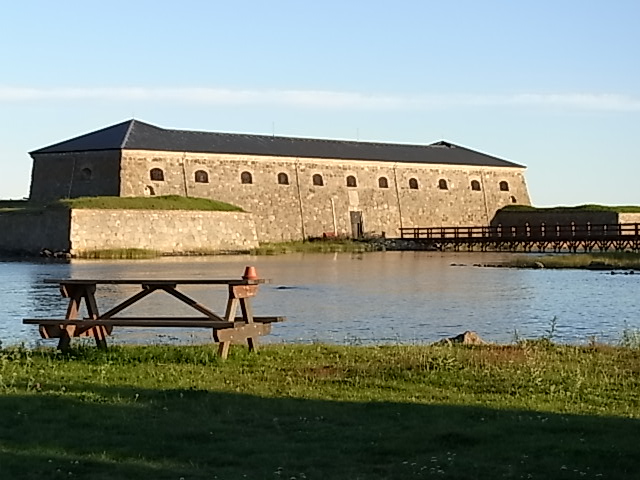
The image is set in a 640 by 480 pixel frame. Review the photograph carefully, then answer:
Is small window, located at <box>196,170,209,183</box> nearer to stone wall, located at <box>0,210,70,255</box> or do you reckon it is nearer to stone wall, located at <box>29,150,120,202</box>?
stone wall, located at <box>29,150,120,202</box>

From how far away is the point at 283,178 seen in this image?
52375mm

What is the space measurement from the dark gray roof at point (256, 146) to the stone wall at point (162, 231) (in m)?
4.43

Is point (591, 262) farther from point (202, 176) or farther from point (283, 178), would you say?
point (283, 178)

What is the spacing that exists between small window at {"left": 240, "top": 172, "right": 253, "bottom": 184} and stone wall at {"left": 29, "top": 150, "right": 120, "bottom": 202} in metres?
6.39

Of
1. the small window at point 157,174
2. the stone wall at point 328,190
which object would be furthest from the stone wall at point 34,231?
the small window at point 157,174

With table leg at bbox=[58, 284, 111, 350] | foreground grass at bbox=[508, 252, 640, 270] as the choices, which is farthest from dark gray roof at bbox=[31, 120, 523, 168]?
table leg at bbox=[58, 284, 111, 350]

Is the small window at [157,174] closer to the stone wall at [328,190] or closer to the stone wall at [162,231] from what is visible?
Answer: the stone wall at [328,190]

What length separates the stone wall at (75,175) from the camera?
47.2 m

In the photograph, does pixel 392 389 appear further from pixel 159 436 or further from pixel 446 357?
pixel 159 436

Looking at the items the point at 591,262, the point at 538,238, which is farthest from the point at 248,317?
the point at 538,238

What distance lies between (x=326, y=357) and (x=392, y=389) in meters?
1.98

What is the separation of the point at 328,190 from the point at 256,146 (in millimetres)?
4168

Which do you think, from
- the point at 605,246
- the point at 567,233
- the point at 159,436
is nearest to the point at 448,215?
the point at 567,233

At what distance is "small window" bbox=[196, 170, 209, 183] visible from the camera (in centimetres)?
4900
